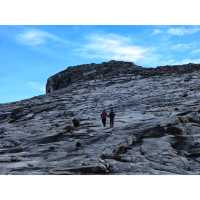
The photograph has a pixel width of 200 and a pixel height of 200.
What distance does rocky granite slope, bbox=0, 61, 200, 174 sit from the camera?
29.3m

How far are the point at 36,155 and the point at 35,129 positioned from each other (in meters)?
8.58

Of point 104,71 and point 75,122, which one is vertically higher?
point 104,71

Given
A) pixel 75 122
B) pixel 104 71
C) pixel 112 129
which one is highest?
pixel 104 71

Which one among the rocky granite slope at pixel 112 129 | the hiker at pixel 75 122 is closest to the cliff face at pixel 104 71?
the rocky granite slope at pixel 112 129

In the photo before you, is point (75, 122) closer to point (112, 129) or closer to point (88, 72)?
point (112, 129)

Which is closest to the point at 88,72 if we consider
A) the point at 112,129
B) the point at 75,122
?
the point at 75,122

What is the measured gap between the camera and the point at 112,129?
3681 cm

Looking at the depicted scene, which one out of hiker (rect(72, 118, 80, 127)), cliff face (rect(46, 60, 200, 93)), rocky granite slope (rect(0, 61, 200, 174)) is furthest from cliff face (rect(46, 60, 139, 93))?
hiker (rect(72, 118, 80, 127))

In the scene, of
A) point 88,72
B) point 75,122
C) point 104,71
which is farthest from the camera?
point 88,72

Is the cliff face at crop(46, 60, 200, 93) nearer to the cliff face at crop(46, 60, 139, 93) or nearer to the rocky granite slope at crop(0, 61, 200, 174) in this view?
the cliff face at crop(46, 60, 139, 93)

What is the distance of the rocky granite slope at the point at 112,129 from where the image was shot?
29297mm

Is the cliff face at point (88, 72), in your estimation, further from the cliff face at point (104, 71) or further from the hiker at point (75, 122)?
the hiker at point (75, 122)
